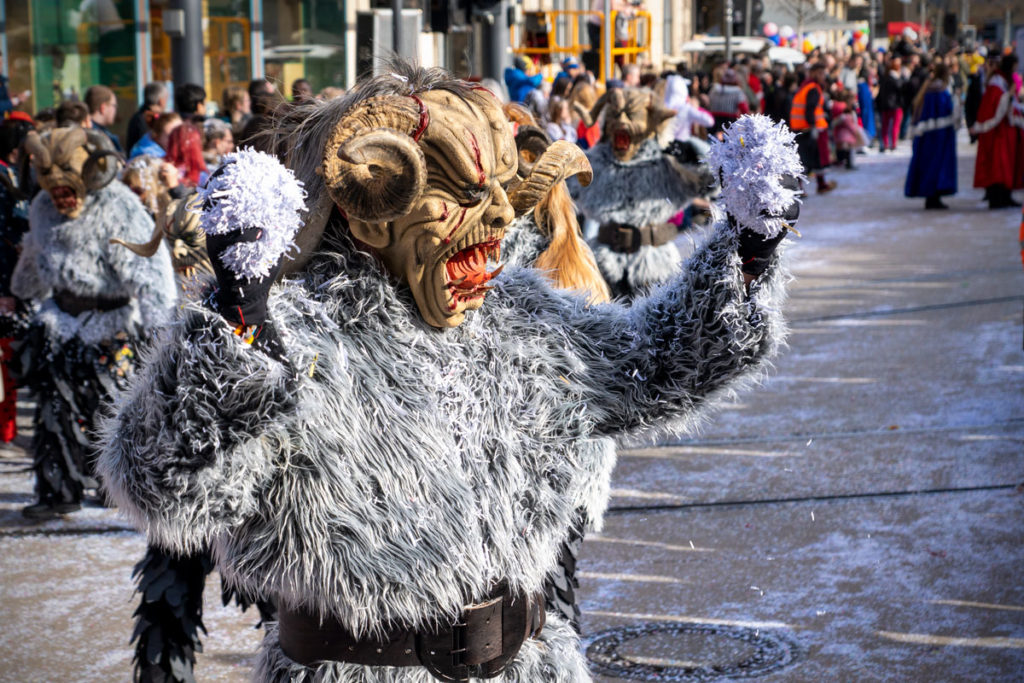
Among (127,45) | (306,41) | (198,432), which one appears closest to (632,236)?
(198,432)

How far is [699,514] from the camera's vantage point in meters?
5.51

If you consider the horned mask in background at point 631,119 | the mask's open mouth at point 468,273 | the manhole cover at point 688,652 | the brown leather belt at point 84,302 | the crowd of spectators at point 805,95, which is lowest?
the manhole cover at point 688,652

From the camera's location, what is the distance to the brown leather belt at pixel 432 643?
219cm

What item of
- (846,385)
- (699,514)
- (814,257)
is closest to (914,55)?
(814,257)

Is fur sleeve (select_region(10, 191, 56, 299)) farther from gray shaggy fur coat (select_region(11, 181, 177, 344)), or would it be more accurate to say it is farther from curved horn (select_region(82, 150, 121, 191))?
curved horn (select_region(82, 150, 121, 191))

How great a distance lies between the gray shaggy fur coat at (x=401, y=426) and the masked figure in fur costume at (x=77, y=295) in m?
3.62

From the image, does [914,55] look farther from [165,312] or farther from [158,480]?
[158,480]

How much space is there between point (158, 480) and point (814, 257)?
11.1m

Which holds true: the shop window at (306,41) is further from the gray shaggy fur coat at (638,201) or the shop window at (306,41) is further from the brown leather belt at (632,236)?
the brown leather belt at (632,236)

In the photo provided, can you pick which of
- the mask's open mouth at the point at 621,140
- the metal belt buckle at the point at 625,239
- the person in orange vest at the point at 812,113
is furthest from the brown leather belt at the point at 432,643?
the person in orange vest at the point at 812,113

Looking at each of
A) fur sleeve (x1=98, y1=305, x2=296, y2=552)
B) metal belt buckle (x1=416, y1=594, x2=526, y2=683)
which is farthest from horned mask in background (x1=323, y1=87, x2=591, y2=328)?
metal belt buckle (x1=416, y1=594, x2=526, y2=683)

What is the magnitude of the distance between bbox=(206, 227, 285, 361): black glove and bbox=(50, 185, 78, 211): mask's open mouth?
403 centimetres

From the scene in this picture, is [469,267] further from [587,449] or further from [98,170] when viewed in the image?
[98,170]

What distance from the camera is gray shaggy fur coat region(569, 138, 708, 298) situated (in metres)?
6.66
